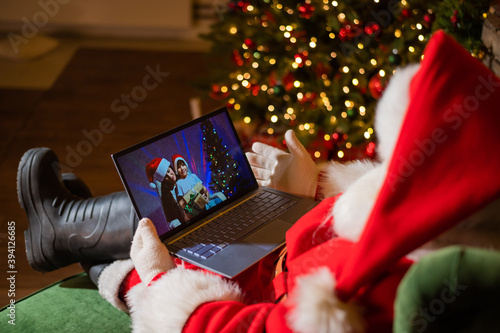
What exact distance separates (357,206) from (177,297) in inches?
14.3

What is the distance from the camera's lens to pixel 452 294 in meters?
0.59

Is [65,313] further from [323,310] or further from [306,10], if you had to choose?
[306,10]

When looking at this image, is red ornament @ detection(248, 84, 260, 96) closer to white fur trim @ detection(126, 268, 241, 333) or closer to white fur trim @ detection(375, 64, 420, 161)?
white fur trim @ detection(126, 268, 241, 333)

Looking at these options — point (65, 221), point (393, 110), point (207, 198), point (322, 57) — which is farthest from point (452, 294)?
point (322, 57)

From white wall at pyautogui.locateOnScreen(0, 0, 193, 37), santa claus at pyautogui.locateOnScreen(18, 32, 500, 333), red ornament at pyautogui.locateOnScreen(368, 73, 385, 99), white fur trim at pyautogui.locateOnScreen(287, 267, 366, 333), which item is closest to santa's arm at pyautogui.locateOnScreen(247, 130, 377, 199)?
santa claus at pyautogui.locateOnScreen(18, 32, 500, 333)

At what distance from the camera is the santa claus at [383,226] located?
611mm

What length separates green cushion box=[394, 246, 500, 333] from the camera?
1.88ft

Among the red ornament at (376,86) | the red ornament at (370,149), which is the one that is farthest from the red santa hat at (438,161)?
the red ornament at (370,149)

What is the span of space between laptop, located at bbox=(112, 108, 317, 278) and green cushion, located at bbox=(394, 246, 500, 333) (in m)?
0.43

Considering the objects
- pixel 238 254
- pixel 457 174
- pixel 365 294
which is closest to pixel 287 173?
pixel 238 254

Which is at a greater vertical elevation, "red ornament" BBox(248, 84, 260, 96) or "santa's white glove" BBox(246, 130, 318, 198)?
"red ornament" BBox(248, 84, 260, 96)

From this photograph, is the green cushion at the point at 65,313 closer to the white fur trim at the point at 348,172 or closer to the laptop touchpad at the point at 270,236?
the laptop touchpad at the point at 270,236

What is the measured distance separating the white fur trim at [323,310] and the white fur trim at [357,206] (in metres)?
0.07

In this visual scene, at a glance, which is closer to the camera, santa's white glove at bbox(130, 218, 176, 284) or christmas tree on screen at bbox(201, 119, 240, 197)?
santa's white glove at bbox(130, 218, 176, 284)
